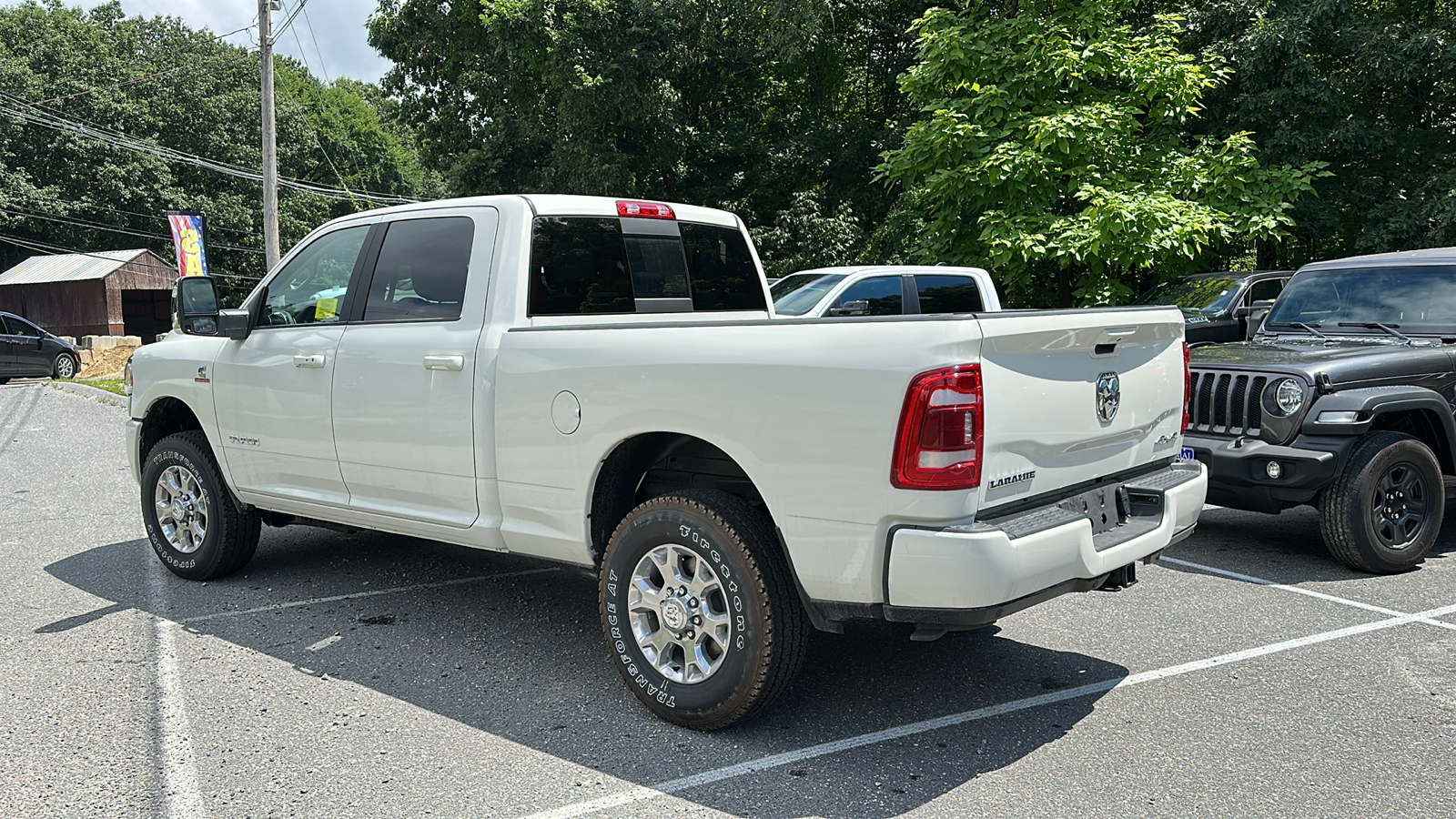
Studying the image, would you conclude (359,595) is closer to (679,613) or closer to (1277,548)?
(679,613)

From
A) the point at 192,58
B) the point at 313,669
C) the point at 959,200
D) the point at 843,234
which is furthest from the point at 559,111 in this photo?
the point at 192,58

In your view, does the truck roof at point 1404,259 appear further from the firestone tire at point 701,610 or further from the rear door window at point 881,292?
the firestone tire at point 701,610

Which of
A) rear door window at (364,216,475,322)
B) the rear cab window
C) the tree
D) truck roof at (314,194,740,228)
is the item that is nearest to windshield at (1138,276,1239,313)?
the tree

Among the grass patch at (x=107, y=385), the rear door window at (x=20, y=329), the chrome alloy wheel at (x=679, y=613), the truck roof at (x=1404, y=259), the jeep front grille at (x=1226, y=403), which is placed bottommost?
the grass patch at (x=107, y=385)

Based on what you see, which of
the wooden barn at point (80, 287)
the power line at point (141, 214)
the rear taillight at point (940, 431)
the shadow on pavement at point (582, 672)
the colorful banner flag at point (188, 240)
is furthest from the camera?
the power line at point (141, 214)

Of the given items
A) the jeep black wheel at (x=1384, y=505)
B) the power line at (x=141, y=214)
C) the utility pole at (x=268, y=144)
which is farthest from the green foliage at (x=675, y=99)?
the power line at (x=141, y=214)

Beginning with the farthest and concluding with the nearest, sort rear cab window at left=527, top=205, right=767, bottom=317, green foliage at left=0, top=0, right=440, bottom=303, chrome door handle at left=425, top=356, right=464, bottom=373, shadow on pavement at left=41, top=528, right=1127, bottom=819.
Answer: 1. green foliage at left=0, top=0, right=440, bottom=303
2. rear cab window at left=527, top=205, right=767, bottom=317
3. chrome door handle at left=425, top=356, right=464, bottom=373
4. shadow on pavement at left=41, top=528, right=1127, bottom=819

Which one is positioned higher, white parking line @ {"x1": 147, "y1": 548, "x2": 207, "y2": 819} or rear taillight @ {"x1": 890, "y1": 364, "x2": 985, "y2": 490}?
rear taillight @ {"x1": 890, "y1": 364, "x2": 985, "y2": 490}

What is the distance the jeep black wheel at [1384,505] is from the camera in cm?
625

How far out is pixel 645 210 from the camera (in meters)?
5.41

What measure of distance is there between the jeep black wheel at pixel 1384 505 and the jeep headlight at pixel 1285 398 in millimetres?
415

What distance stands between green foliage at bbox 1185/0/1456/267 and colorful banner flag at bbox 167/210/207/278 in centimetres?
1913

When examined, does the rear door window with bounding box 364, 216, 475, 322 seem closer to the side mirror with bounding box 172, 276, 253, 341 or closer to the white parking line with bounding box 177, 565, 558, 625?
the side mirror with bounding box 172, 276, 253, 341

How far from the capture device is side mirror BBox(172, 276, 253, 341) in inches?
227
